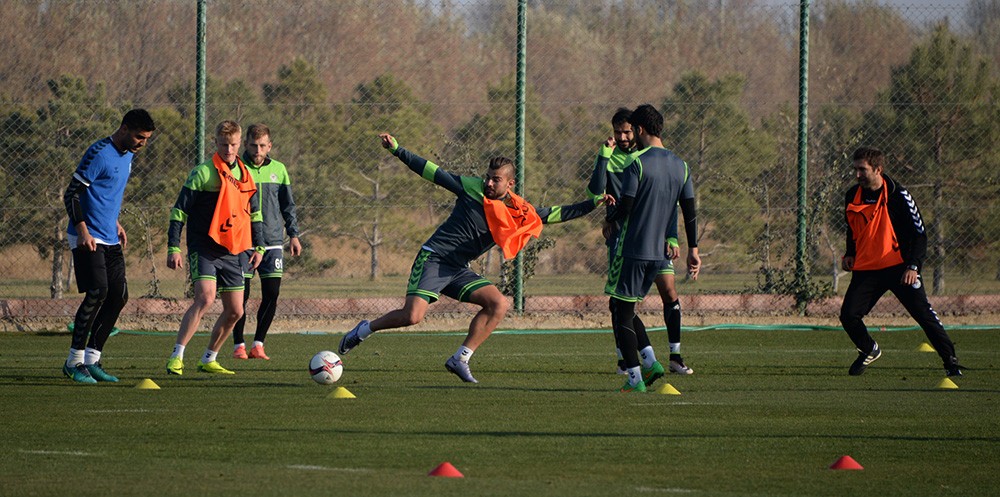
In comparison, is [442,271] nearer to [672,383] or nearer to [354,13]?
[672,383]

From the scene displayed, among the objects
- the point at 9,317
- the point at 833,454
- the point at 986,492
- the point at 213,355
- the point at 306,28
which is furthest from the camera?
the point at 306,28

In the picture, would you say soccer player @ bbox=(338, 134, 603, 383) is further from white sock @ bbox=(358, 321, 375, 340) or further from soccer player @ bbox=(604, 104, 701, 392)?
soccer player @ bbox=(604, 104, 701, 392)

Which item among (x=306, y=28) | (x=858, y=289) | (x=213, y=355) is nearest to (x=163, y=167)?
(x=306, y=28)

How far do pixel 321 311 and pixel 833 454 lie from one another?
10.3 m

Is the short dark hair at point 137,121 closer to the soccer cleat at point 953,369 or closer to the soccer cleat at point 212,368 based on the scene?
the soccer cleat at point 212,368

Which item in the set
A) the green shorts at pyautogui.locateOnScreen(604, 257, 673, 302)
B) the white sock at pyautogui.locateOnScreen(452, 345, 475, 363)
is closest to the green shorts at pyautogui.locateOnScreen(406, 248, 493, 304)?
the white sock at pyautogui.locateOnScreen(452, 345, 475, 363)

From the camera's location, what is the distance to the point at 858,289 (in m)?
11.8

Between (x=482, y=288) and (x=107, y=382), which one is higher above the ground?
(x=482, y=288)

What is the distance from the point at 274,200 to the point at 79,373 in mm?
2973

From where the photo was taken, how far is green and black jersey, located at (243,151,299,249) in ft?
42.1

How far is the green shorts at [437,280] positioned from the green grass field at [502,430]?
2.17ft

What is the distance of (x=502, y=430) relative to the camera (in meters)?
8.00

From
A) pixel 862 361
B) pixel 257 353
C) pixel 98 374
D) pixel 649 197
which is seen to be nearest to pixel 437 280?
pixel 649 197

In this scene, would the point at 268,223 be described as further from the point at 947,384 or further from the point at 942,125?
the point at 942,125
